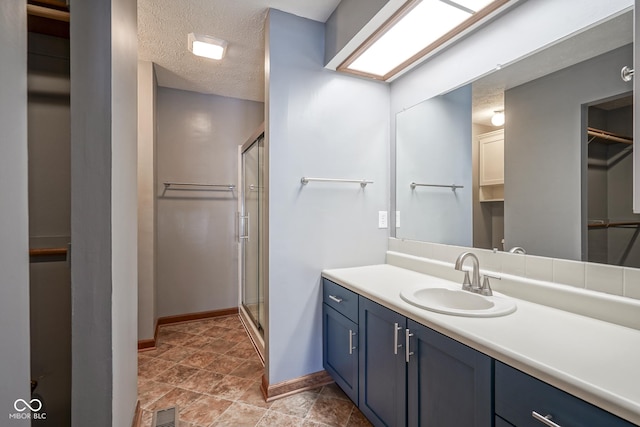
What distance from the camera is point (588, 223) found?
1.19 meters

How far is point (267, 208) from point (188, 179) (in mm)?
1825

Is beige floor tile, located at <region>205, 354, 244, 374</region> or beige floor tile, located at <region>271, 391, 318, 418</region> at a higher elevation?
beige floor tile, located at <region>271, 391, 318, 418</region>

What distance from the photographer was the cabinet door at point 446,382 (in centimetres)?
93

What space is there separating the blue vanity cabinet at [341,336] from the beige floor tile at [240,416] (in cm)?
52

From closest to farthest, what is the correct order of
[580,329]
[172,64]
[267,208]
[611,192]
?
[580,329] < [611,192] < [267,208] < [172,64]

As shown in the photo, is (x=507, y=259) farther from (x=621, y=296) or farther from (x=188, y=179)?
(x=188, y=179)

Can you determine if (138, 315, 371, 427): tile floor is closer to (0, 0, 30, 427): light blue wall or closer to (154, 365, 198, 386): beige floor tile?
(154, 365, 198, 386): beige floor tile

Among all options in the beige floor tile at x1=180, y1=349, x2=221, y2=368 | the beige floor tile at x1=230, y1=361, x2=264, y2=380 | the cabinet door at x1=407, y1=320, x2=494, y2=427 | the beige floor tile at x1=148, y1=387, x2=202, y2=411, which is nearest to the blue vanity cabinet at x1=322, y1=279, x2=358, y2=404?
the cabinet door at x1=407, y1=320, x2=494, y2=427

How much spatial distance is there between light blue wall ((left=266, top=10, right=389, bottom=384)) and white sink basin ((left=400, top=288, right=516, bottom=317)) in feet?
2.34

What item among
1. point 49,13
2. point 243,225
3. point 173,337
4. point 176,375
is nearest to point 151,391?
point 176,375

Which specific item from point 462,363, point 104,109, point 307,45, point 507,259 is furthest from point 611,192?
point 104,109

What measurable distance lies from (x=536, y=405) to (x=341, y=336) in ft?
3.78

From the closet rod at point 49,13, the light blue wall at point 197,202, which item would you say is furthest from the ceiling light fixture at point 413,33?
the light blue wall at point 197,202

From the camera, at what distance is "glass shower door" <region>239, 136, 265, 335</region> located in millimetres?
2641
